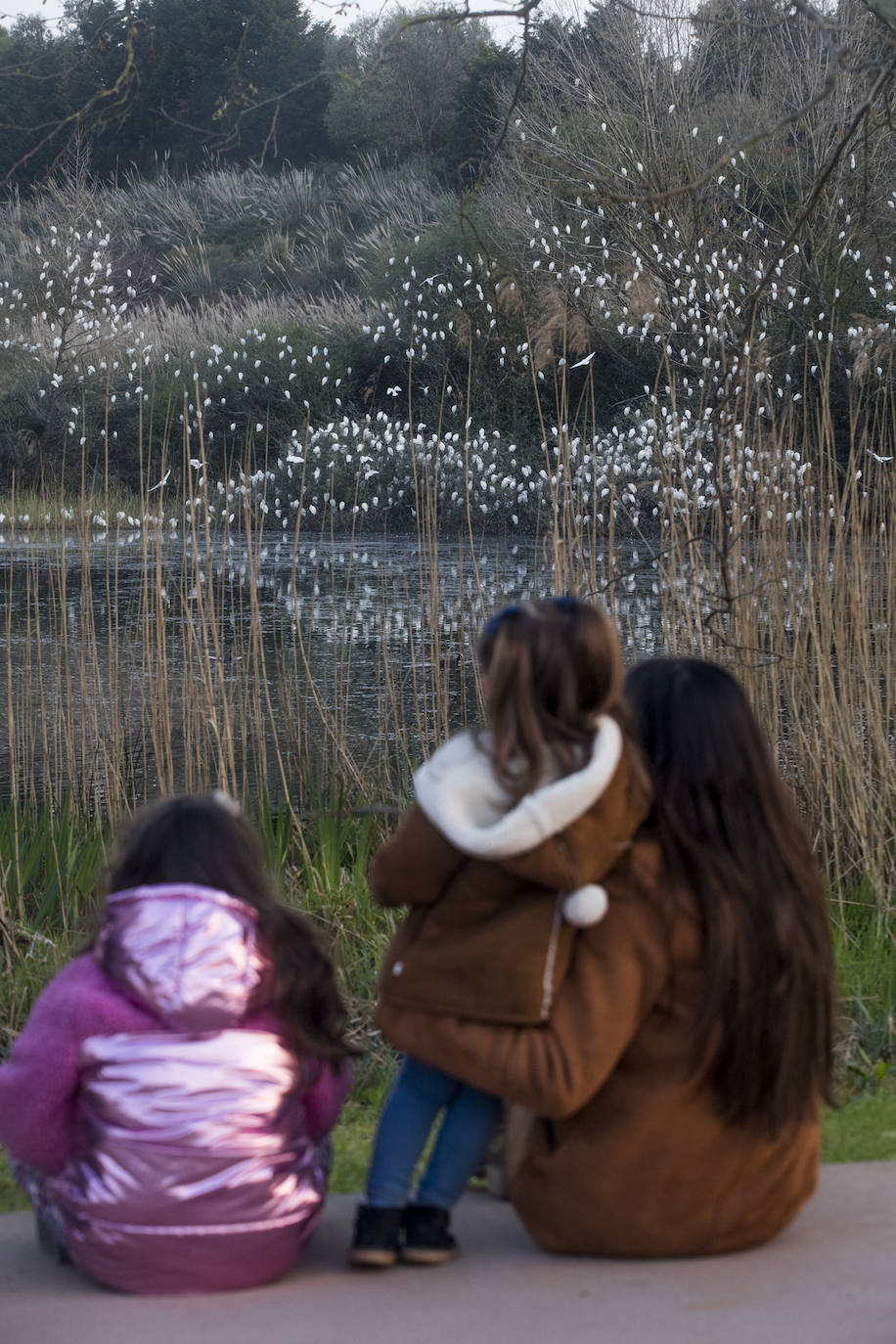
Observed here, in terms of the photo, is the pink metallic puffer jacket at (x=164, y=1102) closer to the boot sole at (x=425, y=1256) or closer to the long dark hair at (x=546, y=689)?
the boot sole at (x=425, y=1256)

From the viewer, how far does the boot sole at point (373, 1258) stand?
1874 millimetres

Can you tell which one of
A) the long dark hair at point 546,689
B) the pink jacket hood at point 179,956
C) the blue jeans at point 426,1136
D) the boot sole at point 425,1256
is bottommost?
the boot sole at point 425,1256

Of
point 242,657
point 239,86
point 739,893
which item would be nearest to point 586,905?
point 739,893

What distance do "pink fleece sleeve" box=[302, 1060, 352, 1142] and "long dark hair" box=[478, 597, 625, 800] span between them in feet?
1.67

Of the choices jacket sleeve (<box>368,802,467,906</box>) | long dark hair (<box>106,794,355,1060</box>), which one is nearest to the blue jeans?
long dark hair (<box>106,794,355,1060</box>)

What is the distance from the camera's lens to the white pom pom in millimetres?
1731

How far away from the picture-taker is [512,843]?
1725 millimetres

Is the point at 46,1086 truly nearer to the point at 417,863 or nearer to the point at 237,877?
the point at 237,877

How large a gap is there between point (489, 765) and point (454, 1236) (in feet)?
2.28

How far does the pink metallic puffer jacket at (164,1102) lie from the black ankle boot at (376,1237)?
93 millimetres

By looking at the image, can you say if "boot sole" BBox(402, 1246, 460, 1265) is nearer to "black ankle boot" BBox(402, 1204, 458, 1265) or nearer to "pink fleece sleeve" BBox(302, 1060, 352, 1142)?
"black ankle boot" BBox(402, 1204, 458, 1265)

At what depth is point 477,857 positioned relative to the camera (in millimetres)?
1827

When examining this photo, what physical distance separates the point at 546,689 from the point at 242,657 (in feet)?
17.1

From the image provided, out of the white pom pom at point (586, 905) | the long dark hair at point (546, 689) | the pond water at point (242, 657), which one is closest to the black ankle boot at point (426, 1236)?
the white pom pom at point (586, 905)
